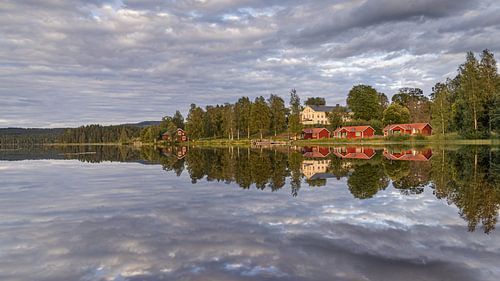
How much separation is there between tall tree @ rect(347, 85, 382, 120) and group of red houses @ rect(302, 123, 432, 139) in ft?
52.6

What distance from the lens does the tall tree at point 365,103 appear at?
443ft

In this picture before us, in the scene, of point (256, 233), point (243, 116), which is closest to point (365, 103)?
point (243, 116)

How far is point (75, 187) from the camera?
73.4ft

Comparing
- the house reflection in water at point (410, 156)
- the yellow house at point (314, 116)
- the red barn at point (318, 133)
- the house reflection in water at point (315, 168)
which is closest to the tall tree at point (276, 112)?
the red barn at point (318, 133)

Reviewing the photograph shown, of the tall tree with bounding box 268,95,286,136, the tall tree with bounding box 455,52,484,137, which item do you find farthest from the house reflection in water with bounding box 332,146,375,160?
the tall tree with bounding box 268,95,286,136

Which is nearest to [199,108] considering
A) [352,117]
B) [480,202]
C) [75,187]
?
[352,117]

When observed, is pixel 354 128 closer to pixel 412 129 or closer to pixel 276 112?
pixel 412 129

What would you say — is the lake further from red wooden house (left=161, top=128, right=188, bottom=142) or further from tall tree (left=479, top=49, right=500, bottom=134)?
red wooden house (left=161, top=128, right=188, bottom=142)

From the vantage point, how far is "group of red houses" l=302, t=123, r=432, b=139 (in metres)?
106

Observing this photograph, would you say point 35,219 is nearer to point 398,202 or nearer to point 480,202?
point 398,202

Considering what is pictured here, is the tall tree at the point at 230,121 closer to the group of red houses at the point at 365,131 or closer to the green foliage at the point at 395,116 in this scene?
the group of red houses at the point at 365,131

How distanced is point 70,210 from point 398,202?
12.1 meters

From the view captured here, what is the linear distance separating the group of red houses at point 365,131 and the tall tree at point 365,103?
52.6ft

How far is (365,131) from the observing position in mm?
112750
